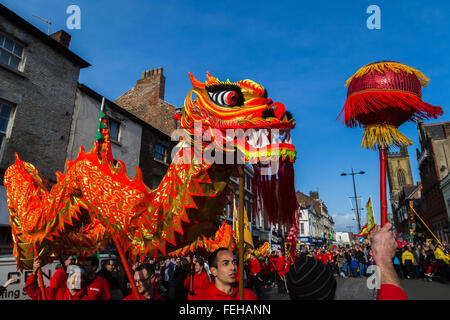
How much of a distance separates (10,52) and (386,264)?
12595 millimetres

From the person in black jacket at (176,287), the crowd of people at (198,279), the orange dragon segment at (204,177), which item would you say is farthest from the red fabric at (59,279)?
the person in black jacket at (176,287)

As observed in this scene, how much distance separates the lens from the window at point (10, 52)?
9617 mm

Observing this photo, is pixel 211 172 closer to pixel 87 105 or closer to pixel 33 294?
pixel 33 294

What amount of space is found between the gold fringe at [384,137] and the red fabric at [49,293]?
321cm

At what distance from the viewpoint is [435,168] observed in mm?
27281

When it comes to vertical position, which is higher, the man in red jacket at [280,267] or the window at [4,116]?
the window at [4,116]

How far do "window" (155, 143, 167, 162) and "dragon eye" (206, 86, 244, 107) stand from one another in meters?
14.8

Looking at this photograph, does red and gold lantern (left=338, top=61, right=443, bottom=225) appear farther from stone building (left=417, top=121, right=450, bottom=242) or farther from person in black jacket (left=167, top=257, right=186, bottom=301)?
stone building (left=417, top=121, right=450, bottom=242)

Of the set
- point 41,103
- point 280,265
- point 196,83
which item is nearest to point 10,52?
point 41,103

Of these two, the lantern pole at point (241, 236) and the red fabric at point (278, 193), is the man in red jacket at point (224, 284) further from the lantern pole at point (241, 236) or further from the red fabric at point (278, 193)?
the red fabric at point (278, 193)

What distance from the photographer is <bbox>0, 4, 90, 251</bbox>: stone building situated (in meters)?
9.36

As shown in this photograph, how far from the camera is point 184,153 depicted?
9.12ft

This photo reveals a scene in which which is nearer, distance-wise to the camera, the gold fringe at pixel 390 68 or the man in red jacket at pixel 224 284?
the gold fringe at pixel 390 68
